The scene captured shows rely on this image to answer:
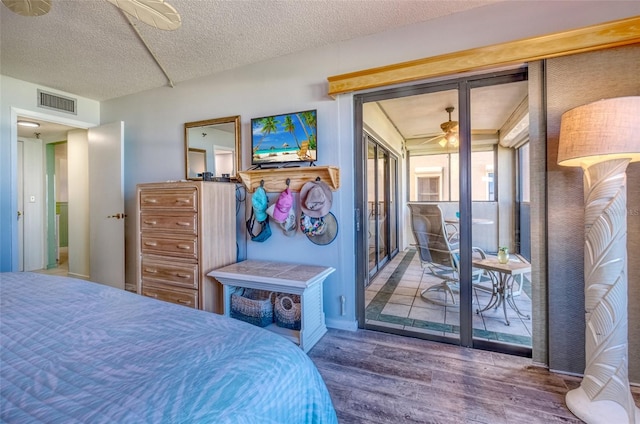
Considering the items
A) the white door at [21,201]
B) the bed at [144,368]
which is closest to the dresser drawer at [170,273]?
the bed at [144,368]

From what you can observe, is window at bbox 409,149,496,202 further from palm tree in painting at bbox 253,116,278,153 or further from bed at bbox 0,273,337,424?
bed at bbox 0,273,337,424

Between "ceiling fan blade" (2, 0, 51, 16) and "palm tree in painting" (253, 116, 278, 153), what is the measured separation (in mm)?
1492

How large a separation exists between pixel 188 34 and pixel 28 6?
1.02 meters

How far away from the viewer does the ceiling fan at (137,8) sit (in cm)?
149

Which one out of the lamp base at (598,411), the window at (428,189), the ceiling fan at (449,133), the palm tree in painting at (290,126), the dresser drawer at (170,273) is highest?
the palm tree in painting at (290,126)

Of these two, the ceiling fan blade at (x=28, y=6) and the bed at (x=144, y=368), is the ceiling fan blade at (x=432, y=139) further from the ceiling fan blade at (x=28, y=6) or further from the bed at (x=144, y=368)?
the ceiling fan blade at (x=28, y=6)

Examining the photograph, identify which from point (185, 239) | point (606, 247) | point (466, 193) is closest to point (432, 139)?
point (466, 193)

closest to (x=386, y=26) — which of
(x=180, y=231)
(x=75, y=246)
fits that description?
(x=180, y=231)

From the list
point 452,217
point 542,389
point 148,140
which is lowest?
point 542,389

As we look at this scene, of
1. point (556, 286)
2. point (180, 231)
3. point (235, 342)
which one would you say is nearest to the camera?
point (235, 342)

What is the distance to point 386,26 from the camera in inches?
88.8

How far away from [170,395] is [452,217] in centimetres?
225

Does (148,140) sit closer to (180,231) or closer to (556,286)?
(180,231)

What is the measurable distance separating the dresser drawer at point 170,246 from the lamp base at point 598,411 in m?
2.62
